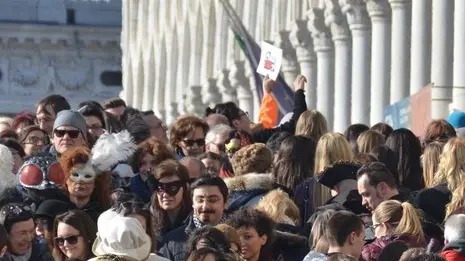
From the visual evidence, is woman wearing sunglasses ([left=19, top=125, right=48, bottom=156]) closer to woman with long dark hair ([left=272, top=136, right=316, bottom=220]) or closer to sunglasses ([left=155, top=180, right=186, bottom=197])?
woman with long dark hair ([left=272, top=136, right=316, bottom=220])

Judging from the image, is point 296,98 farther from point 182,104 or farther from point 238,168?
point 182,104

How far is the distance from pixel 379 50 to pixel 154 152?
21048 mm

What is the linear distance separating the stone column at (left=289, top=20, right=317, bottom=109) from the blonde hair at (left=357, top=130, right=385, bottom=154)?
27.5 metres

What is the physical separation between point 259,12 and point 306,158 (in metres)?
36.7

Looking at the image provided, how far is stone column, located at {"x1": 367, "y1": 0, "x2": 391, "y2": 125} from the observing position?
144 ft

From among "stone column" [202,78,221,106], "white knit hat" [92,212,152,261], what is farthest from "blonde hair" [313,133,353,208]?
"stone column" [202,78,221,106]

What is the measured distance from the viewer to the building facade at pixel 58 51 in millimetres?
102125

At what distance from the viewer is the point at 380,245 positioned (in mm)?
19656

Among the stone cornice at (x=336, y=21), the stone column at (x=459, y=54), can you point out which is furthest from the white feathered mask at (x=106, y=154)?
the stone cornice at (x=336, y=21)

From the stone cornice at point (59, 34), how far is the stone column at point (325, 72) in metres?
51.1

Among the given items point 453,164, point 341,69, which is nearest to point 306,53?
point 341,69

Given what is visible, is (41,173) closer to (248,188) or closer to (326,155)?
(248,188)

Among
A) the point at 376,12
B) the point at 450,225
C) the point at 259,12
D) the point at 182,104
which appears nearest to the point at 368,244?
the point at 450,225

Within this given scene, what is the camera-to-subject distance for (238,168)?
74.2 feet
